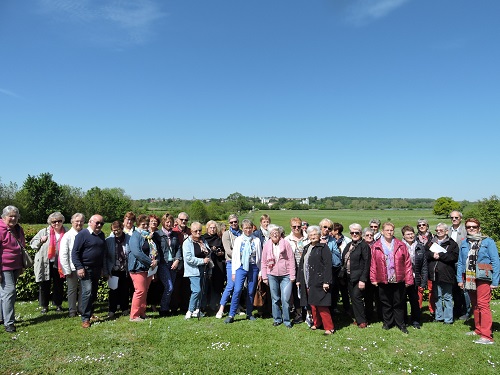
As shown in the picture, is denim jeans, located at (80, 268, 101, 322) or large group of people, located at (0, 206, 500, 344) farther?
denim jeans, located at (80, 268, 101, 322)

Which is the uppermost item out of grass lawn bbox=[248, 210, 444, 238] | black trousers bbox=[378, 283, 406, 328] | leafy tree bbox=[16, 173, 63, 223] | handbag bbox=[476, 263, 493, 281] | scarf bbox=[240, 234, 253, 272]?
leafy tree bbox=[16, 173, 63, 223]

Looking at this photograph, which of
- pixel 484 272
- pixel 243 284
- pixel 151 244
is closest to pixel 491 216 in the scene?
pixel 484 272

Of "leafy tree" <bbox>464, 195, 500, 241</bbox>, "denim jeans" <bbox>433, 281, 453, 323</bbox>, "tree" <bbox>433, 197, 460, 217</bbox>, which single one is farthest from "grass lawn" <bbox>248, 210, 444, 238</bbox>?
"denim jeans" <bbox>433, 281, 453, 323</bbox>

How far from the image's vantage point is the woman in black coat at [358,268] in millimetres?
6297

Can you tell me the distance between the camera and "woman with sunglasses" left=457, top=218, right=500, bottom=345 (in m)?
5.62

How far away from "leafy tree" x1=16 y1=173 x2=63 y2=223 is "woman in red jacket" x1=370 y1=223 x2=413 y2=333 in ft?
217

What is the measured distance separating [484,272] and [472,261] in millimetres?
265

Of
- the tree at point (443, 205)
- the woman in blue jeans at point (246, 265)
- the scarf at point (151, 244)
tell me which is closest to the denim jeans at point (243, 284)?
the woman in blue jeans at point (246, 265)

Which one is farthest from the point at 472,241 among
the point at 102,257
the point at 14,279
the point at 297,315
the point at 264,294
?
the point at 14,279

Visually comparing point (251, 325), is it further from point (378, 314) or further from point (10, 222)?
point (10, 222)

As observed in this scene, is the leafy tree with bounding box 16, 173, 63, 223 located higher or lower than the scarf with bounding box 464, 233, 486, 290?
higher

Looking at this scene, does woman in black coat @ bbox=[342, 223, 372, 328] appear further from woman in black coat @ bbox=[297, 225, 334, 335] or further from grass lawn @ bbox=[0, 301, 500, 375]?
woman in black coat @ bbox=[297, 225, 334, 335]

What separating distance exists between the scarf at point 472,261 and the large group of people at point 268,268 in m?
0.02

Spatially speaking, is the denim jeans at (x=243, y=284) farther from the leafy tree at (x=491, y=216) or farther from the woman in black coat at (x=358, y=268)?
the leafy tree at (x=491, y=216)
